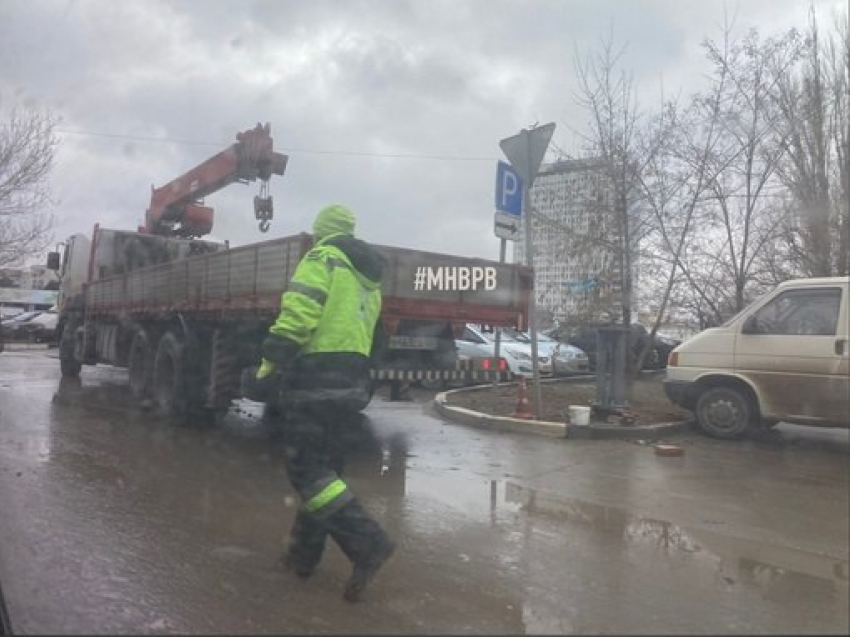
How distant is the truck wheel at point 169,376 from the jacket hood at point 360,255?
20.4 feet

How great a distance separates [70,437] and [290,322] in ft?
18.1

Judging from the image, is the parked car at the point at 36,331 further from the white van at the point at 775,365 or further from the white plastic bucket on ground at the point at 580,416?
the white van at the point at 775,365

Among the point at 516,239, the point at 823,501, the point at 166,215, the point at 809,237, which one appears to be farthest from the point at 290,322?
the point at 166,215

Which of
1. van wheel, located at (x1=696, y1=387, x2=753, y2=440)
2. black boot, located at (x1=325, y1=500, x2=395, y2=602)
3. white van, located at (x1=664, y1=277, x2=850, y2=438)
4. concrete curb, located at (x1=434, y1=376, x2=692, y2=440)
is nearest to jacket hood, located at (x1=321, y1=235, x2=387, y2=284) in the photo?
black boot, located at (x1=325, y1=500, x2=395, y2=602)

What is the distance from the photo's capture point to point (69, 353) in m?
16.0

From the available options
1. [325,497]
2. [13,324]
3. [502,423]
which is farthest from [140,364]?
[13,324]

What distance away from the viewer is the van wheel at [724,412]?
878 centimetres

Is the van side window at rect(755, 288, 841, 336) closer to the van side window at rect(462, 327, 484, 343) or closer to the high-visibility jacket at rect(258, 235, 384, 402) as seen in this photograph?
the high-visibility jacket at rect(258, 235, 384, 402)

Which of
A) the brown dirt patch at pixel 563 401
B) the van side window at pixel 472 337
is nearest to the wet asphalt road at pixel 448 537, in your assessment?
the brown dirt patch at pixel 563 401

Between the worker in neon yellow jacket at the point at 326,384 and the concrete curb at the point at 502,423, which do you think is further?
the concrete curb at the point at 502,423

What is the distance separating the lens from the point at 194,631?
3.39m

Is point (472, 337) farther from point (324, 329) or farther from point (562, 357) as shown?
point (324, 329)

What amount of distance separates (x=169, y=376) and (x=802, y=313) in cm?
770

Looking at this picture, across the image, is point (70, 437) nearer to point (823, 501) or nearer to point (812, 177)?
point (823, 501)
